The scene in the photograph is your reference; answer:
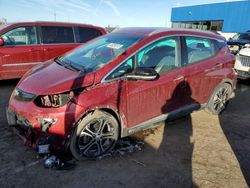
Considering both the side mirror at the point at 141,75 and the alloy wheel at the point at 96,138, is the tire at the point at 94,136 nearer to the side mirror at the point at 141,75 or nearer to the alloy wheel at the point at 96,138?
the alloy wheel at the point at 96,138

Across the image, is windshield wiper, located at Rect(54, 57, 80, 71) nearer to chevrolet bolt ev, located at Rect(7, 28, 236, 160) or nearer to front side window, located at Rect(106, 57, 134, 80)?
chevrolet bolt ev, located at Rect(7, 28, 236, 160)

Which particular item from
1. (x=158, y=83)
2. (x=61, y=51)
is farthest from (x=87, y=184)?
(x=61, y=51)

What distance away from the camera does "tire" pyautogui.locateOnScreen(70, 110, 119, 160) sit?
10.4 feet

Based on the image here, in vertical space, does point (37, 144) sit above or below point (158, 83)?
below

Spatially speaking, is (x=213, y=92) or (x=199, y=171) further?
(x=213, y=92)

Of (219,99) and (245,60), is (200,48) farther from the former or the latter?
(245,60)

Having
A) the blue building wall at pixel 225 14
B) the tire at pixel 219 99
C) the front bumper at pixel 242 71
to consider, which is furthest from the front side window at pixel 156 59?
the blue building wall at pixel 225 14

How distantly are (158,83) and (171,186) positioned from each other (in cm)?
149

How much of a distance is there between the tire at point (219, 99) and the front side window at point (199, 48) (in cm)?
82

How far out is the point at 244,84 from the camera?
8.39 m

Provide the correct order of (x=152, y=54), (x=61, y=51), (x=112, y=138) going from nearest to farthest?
(x=112, y=138)
(x=152, y=54)
(x=61, y=51)

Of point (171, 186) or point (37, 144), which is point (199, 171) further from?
point (37, 144)

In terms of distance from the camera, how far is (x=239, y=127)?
15.6 feet

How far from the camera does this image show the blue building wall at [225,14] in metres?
30.4
